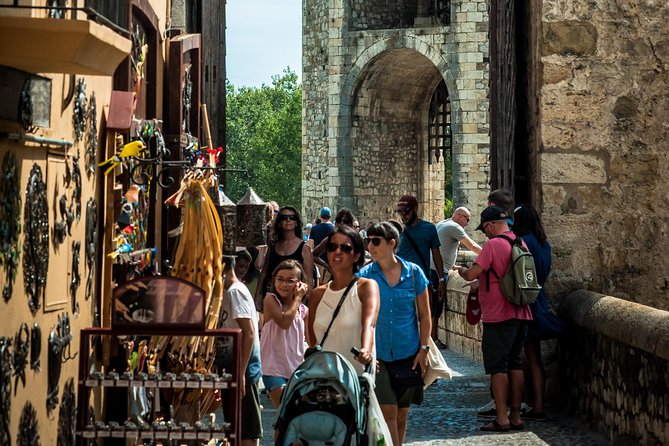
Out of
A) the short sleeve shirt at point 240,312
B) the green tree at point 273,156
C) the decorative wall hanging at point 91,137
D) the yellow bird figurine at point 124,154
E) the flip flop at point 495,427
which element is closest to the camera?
the decorative wall hanging at point 91,137

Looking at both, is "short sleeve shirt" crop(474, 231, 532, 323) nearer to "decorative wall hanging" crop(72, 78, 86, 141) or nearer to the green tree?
"decorative wall hanging" crop(72, 78, 86, 141)

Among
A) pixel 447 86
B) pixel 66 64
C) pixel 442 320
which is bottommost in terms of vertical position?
pixel 442 320

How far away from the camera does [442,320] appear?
15086 mm

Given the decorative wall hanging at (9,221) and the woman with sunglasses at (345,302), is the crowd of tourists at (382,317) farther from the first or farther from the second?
the decorative wall hanging at (9,221)

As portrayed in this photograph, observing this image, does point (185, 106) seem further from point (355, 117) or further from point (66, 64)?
point (355, 117)

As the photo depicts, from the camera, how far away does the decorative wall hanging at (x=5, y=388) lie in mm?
4480

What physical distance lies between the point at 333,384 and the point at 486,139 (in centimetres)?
2753

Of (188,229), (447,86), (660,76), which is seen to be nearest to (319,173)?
(447,86)

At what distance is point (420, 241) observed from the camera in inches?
446

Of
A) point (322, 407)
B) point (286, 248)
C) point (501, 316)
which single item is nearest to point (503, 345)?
point (501, 316)

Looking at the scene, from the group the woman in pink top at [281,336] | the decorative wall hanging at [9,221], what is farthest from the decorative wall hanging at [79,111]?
the woman in pink top at [281,336]

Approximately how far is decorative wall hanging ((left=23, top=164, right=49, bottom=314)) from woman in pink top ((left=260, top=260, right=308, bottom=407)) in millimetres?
2414

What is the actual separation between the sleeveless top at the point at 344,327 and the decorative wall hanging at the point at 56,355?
1.45 meters

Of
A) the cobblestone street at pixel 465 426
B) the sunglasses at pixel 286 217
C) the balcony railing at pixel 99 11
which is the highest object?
the balcony railing at pixel 99 11
